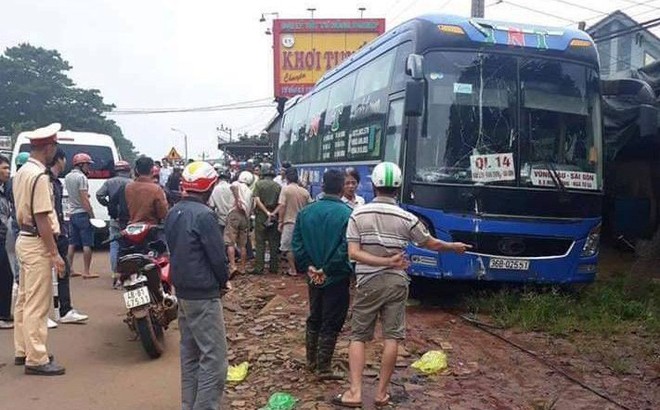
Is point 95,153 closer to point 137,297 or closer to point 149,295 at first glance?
point 149,295

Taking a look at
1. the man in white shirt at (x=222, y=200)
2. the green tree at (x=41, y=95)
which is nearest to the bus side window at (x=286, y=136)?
the man in white shirt at (x=222, y=200)

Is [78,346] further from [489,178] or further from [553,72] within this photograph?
[553,72]

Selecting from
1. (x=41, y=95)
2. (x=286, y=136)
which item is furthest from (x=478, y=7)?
(x=41, y=95)

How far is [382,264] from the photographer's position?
4285 millimetres

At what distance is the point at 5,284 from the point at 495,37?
598 cm

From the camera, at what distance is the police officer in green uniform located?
10062 mm

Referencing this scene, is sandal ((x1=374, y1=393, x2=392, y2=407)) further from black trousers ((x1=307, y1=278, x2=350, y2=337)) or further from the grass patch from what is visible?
the grass patch

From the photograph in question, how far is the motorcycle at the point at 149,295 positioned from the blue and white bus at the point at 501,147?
269 cm

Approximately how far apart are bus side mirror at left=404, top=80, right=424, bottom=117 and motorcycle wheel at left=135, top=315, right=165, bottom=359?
133 inches

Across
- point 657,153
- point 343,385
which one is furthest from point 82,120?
point 343,385

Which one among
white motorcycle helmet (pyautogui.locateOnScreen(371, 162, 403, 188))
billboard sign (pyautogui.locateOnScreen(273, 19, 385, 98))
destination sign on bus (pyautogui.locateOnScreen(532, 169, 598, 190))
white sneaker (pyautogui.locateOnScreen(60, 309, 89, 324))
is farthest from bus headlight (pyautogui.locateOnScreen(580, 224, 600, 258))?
billboard sign (pyautogui.locateOnScreen(273, 19, 385, 98))

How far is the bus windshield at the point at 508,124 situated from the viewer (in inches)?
278

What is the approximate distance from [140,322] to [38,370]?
875 mm

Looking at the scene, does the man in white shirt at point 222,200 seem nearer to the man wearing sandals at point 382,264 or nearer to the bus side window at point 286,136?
the bus side window at point 286,136
